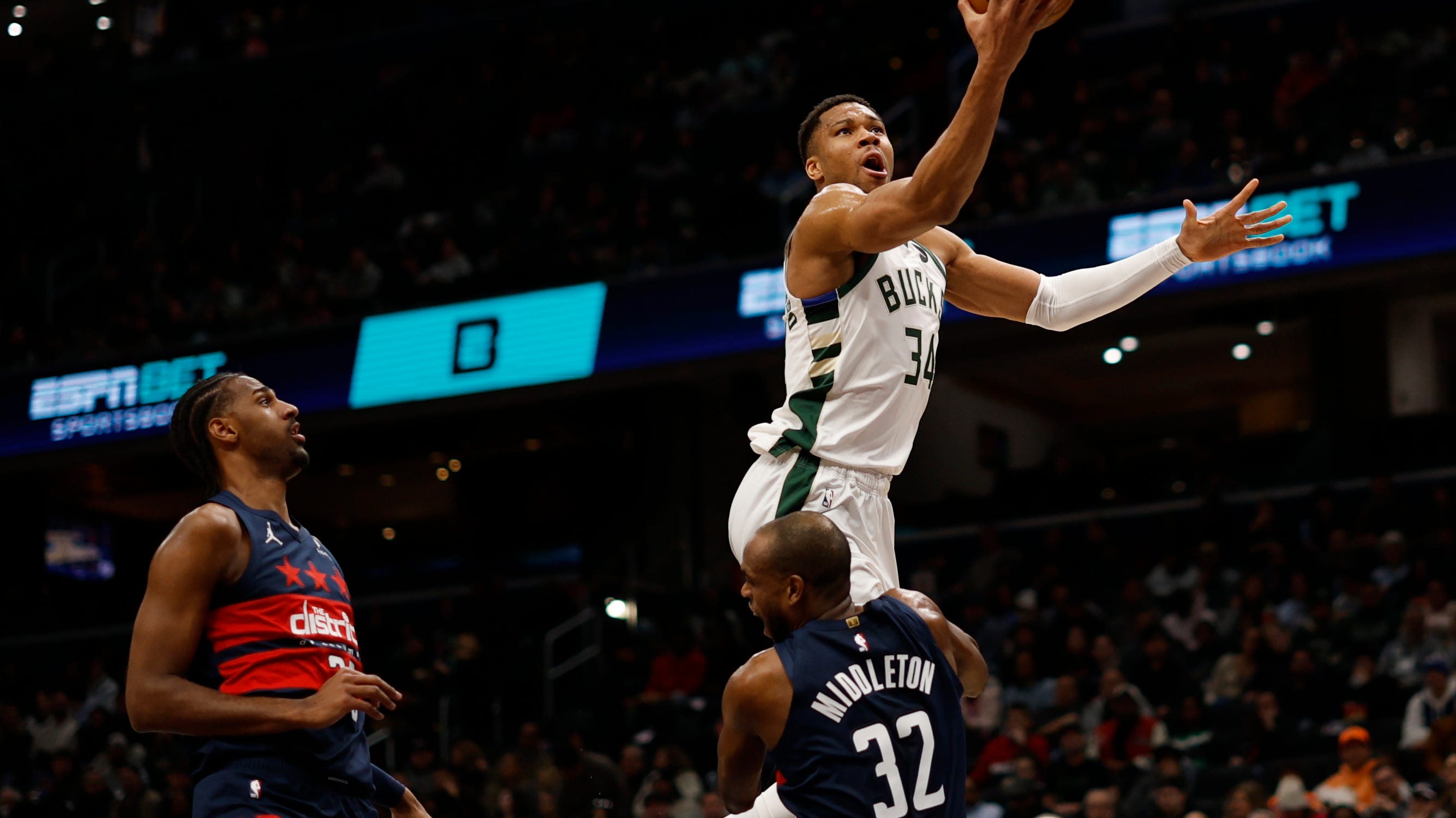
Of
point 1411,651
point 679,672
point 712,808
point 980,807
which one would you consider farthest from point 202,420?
point 679,672

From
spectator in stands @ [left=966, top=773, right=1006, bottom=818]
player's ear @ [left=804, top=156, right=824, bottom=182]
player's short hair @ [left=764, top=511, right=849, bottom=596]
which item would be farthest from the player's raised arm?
spectator in stands @ [left=966, top=773, right=1006, bottom=818]

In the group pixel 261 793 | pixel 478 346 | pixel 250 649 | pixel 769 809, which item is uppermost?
pixel 478 346

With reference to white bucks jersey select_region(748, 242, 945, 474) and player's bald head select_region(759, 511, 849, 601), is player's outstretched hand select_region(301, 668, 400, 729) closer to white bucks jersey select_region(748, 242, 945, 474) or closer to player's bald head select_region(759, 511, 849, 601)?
player's bald head select_region(759, 511, 849, 601)

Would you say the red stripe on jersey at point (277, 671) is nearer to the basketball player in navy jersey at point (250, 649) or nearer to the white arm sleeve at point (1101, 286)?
the basketball player in navy jersey at point (250, 649)

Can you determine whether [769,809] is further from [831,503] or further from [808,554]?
[831,503]

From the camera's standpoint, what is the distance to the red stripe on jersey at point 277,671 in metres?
4.43

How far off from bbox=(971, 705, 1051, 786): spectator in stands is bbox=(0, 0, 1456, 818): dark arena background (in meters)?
0.03

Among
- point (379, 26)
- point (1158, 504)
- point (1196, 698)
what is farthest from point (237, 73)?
point (1196, 698)

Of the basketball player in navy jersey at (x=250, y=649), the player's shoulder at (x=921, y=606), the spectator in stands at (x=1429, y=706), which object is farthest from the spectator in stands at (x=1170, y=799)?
the basketball player in navy jersey at (x=250, y=649)

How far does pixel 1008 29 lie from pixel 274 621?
8.27ft

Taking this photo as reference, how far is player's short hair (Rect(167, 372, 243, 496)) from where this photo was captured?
15.6ft

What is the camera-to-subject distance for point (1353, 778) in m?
11.5

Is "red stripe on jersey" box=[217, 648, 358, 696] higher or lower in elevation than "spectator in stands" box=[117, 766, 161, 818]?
lower

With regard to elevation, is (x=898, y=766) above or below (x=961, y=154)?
below
